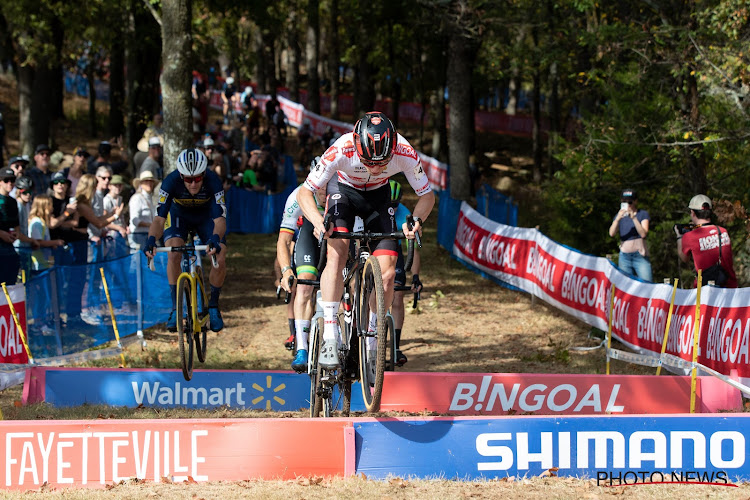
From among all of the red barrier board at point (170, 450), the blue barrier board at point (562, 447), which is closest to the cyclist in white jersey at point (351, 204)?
the red barrier board at point (170, 450)

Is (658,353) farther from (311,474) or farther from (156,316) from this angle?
(156,316)

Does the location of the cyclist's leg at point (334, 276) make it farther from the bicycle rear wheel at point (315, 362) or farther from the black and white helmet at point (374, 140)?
the black and white helmet at point (374, 140)

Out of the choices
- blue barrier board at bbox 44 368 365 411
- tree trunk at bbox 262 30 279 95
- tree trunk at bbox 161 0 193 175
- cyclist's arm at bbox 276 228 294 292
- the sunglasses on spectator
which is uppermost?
tree trunk at bbox 262 30 279 95

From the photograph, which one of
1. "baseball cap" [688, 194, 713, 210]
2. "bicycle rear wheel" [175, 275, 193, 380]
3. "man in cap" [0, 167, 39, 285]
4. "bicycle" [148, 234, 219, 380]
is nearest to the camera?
"bicycle rear wheel" [175, 275, 193, 380]

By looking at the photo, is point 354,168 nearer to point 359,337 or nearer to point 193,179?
point 359,337

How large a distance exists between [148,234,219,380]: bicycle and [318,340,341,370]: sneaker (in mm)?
2262

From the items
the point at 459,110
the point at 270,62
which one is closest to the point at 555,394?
the point at 459,110

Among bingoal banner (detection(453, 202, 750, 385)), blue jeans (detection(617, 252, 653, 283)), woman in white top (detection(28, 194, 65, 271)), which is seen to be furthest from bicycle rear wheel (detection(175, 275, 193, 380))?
blue jeans (detection(617, 252, 653, 283))

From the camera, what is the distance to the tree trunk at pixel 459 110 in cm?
2445

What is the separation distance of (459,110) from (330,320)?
18.0 meters

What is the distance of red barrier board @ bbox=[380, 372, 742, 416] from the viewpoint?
9.45m

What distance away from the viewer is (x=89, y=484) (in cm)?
731

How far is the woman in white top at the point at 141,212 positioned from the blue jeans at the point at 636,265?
290 inches

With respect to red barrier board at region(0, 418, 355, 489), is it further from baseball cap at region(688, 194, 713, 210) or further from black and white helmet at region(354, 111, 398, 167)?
baseball cap at region(688, 194, 713, 210)
